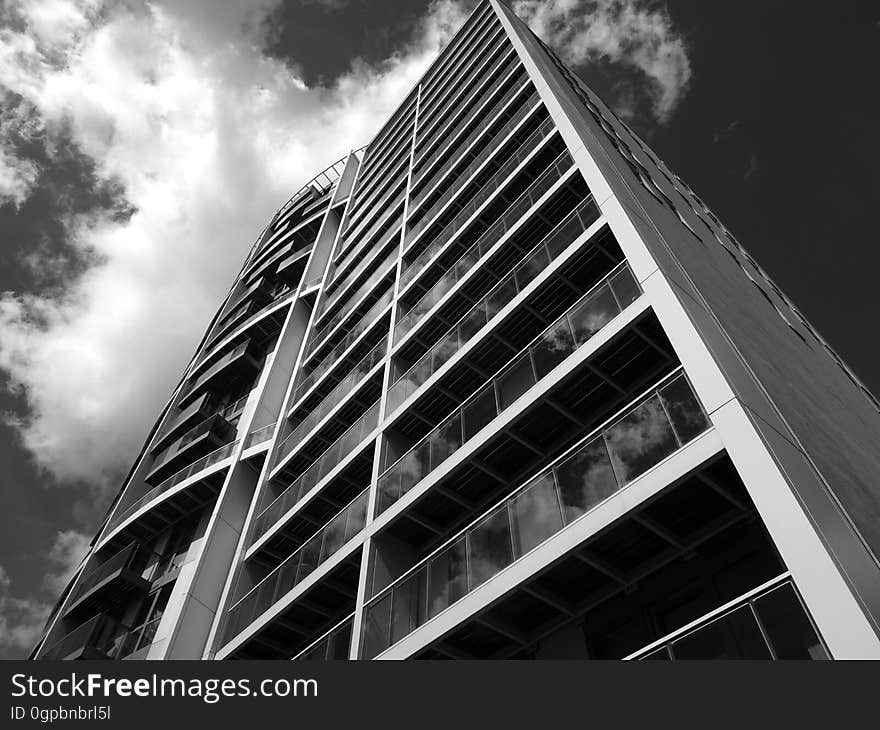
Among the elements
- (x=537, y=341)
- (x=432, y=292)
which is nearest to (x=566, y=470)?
(x=537, y=341)

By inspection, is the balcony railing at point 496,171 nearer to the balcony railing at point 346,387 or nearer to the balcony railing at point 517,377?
the balcony railing at point 346,387

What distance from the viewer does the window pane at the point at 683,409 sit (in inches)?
330

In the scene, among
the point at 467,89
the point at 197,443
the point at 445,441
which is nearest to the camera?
the point at 445,441

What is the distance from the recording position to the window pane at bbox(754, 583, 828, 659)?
237 inches

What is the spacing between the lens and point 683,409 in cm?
868

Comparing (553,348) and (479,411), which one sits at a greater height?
(553,348)

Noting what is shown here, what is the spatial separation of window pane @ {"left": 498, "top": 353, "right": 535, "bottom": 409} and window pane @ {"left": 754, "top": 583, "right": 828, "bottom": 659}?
6.32 m

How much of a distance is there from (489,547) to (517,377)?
148 inches

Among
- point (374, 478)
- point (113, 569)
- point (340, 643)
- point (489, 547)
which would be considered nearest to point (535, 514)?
point (489, 547)

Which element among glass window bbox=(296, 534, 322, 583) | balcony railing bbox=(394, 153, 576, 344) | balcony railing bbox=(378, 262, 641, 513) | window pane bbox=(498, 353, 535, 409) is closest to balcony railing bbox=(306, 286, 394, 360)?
balcony railing bbox=(394, 153, 576, 344)

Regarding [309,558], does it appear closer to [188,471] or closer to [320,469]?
[320,469]

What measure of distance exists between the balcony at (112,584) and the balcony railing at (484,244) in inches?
492

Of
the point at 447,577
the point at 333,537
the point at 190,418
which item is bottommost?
the point at 447,577

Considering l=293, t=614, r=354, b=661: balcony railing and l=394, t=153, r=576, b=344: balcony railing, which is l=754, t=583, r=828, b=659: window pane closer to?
l=293, t=614, r=354, b=661: balcony railing
